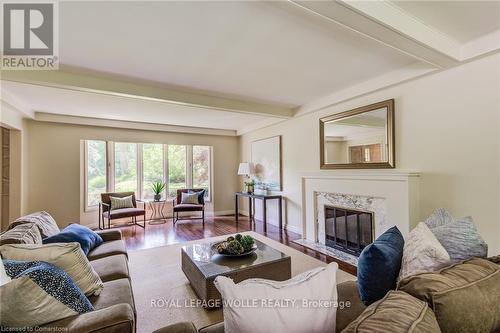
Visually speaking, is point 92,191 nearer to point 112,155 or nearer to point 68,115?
point 112,155

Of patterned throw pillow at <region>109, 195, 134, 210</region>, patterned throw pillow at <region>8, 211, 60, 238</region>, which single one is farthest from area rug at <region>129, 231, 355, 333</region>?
patterned throw pillow at <region>109, 195, 134, 210</region>

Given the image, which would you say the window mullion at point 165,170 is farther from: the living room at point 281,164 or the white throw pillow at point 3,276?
the white throw pillow at point 3,276

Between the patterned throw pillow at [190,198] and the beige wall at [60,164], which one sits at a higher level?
the beige wall at [60,164]

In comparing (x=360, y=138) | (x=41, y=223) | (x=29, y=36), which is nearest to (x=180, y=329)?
(x=41, y=223)

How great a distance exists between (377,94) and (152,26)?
9.36 ft

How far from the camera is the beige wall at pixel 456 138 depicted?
221 centimetres

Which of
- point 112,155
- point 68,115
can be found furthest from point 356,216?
point 68,115

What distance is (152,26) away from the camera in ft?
6.20

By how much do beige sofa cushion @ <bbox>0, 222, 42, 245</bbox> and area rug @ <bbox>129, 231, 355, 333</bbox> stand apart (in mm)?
1019

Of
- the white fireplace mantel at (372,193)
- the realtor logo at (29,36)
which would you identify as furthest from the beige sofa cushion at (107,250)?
the white fireplace mantel at (372,193)

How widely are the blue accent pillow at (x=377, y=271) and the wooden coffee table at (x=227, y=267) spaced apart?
1109 mm

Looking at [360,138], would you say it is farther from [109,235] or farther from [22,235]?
[22,235]

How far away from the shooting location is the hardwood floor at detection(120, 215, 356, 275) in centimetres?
388

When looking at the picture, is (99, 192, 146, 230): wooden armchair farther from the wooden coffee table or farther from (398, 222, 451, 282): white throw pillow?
(398, 222, 451, 282): white throw pillow
